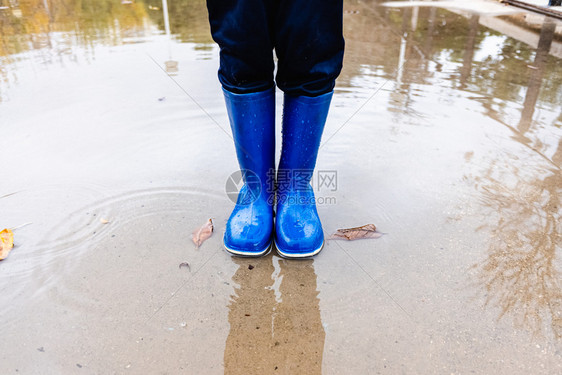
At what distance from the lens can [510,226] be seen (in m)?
1.46

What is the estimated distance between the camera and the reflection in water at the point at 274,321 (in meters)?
1.01

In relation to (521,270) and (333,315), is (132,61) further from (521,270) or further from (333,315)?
(521,270)

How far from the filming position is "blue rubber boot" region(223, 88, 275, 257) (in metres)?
1.32

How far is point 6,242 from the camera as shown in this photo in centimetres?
135

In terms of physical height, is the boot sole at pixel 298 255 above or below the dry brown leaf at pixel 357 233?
below

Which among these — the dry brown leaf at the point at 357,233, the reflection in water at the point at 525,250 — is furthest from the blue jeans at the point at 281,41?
the reflection in water at the point at 525,250

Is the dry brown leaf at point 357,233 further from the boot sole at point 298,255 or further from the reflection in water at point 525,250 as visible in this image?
the reflection in water at point 525,250

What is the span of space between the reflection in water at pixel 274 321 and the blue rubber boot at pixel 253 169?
0.23 feet

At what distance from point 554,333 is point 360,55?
258cm

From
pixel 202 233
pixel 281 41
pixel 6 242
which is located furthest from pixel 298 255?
pixel 6 242

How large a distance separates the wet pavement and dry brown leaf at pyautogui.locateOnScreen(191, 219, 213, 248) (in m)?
0.02

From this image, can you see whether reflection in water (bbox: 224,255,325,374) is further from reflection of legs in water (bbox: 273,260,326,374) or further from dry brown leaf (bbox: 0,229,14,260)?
dry brown leaf (bbox: 0,229,14,260)

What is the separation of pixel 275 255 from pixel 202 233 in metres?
0.27

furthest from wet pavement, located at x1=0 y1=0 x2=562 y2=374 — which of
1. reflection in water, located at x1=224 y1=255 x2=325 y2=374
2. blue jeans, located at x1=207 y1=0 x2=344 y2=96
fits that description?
blue jeans, located at x1=207 y1=0 x2=344 y2=96
